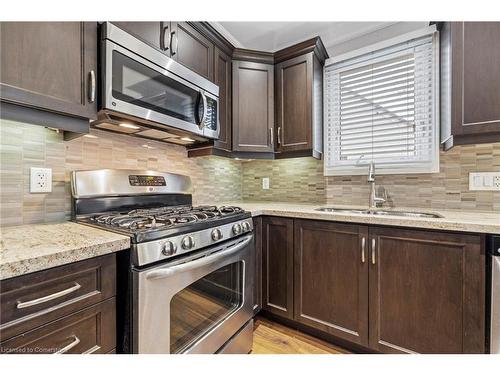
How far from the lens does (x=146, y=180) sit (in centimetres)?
159

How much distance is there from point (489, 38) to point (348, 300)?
1.67 m

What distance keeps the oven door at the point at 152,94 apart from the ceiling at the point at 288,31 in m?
0.78

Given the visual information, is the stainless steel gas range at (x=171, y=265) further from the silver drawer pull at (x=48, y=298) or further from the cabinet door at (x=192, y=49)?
the cabinet door at (x=192, y=49)

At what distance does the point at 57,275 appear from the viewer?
0.71 m

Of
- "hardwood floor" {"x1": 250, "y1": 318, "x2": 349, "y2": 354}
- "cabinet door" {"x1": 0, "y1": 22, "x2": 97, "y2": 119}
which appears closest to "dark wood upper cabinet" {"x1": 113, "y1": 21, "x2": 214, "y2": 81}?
"cabinet door" {"x1": 0, "y1": 22, "x2": 97, "y2": 119}

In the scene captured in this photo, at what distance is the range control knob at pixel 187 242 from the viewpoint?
1028 millimetres

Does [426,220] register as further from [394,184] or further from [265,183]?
[265,183]

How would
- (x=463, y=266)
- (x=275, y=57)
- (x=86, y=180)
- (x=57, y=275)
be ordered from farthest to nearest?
1. (x=275, y=57)
2. (x=86, y=180)
3. (x=463, y=266)
4. (x=57, y=275)

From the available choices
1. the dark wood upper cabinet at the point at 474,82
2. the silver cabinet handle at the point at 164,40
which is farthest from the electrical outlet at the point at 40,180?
the dark wood upper cabinet at the point at 474,82

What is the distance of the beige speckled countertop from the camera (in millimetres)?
641

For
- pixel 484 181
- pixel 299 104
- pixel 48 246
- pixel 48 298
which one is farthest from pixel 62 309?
pixel 484 181

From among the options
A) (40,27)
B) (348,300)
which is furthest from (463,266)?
(40,27)

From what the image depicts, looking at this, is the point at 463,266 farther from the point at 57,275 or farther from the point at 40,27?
the point at 40,27

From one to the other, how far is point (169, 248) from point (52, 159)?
842 millimetres
